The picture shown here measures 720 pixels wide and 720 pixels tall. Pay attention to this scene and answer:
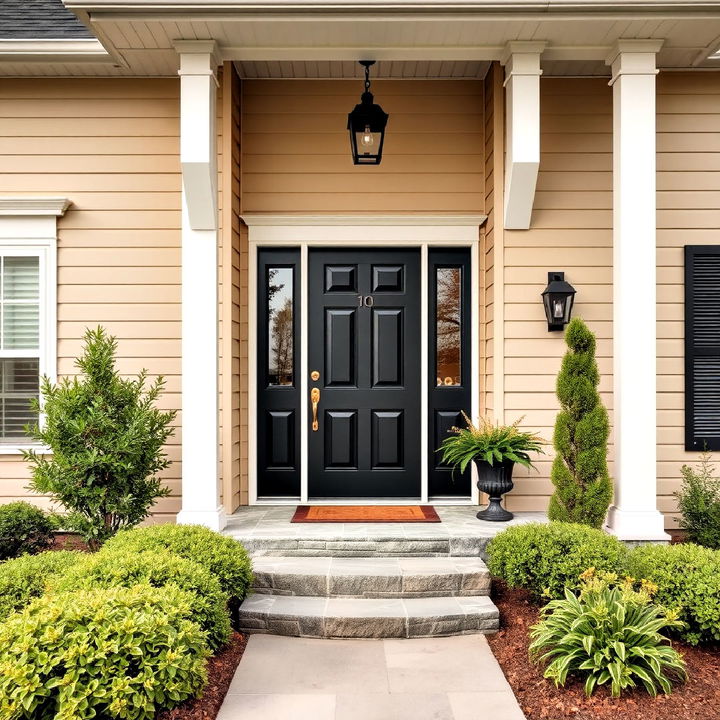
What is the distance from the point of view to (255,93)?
4.82m

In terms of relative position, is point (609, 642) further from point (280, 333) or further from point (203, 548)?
point (280, 333)

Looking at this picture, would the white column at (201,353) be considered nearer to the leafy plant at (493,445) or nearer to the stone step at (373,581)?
the stone step at (373,581)

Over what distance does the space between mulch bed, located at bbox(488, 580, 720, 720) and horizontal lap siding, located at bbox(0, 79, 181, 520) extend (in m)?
3.03

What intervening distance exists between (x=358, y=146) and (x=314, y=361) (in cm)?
160

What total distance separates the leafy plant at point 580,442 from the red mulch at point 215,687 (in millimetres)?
1951

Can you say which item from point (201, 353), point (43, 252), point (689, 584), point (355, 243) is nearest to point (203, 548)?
point (201, 353)

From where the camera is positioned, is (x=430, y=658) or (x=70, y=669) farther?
(x=430, y=658)

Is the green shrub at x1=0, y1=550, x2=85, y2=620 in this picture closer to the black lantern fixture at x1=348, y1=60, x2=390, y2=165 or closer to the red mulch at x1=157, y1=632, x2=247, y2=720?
the red mulch at x1=157, y1=632, x2=247, y2=720

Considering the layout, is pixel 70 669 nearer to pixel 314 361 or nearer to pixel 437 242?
pixel 314 361

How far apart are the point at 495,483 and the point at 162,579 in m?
2.24

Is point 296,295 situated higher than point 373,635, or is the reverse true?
point 296,295

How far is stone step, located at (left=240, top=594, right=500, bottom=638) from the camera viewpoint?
3236 millimetres

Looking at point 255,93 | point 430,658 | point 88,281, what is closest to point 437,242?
point 255,93

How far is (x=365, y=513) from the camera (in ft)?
14.7
